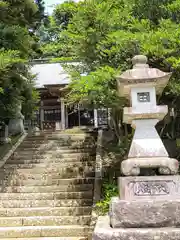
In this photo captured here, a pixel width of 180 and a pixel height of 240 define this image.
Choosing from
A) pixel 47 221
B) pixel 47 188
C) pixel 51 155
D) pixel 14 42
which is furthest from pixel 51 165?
pixel 14 42

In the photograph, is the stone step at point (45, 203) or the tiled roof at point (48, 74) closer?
the stone step at point (45, 203)

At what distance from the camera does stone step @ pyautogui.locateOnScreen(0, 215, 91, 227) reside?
21.2ft

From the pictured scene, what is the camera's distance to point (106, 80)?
6.42m

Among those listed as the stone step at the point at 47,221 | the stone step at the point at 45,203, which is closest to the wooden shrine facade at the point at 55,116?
the stone step at the point at 45,203

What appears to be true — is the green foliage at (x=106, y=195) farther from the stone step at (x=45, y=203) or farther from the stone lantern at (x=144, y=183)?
the stone lantern at (x=144, y=183)

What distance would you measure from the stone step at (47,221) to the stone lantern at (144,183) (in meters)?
1.78

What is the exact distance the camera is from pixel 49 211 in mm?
6789

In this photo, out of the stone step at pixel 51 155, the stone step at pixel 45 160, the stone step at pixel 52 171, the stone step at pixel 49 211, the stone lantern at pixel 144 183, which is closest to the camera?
the stone lantern at pixel 144 183

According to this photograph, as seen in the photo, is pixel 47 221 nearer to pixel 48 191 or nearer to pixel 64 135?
pixel 48 191

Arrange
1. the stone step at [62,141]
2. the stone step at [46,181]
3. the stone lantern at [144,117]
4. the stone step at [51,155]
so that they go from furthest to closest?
the stone step at [62,141] < the stone step at [51,155] < the stone step at [46,181] < the stone lantern at [144,117]

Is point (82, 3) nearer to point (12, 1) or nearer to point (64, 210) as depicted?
point (12, 1)

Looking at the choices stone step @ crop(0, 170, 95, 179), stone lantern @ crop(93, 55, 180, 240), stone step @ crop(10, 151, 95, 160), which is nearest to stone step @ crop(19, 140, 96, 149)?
stone step @ crop(10, 151, 95, 160)

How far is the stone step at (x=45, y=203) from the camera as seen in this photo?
23.2ft

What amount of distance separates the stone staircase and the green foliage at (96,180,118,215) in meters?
0.39
